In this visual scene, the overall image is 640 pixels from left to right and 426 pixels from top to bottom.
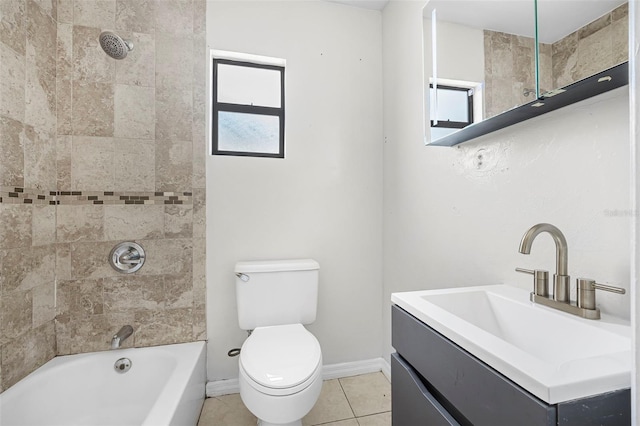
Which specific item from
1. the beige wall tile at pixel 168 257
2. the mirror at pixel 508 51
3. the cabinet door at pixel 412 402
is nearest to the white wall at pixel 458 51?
the mirror at pixel 508 51

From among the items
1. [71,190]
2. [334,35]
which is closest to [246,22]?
[334,35]

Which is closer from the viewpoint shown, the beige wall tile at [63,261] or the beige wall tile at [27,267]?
the beige wall tile at [27,267]

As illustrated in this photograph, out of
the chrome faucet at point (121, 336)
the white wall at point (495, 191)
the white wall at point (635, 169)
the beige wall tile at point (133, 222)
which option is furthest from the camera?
the beige wall tile at point (133, 222)

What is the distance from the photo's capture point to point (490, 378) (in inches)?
21.9

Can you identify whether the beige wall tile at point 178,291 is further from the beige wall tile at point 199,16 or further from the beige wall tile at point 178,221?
the beige wall tile at point 199,16

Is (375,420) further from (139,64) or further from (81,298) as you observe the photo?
(139,64)

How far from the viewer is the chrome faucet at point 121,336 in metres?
1.47

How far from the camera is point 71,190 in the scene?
1.53 m

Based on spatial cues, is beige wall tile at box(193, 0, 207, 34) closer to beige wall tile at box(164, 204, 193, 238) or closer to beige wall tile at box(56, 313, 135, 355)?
beige wall tile at box(164, 204, 193, 238)

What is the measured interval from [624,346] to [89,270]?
82.6 inches

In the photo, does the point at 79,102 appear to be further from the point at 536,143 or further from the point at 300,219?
the point at 536,143

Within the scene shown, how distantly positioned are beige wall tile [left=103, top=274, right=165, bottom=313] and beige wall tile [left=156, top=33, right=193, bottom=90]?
43.3 inches

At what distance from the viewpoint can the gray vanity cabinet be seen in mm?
470

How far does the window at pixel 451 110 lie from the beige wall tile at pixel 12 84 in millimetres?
1827
